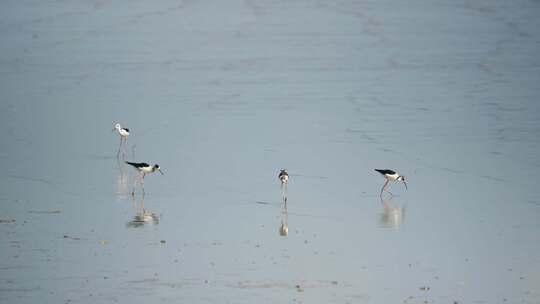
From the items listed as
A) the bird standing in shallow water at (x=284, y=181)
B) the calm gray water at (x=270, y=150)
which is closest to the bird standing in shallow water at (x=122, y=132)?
the calm gray water at (x=270, y=150)

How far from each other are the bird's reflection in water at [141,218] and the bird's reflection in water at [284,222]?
1945 mm

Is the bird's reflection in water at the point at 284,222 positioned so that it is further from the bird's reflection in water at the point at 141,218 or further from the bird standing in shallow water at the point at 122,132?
the bird standing in shallow water at the point at 122,132

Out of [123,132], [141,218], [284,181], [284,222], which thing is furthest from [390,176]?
[123,132]

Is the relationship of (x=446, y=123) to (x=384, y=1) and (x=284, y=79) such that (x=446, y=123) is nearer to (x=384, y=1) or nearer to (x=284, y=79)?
(x=284, y=79)

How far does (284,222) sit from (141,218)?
226cm

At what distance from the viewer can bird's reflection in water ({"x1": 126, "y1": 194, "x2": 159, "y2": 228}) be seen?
17859 millimetres

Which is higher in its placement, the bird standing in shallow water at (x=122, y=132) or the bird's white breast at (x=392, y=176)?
the bird standing in shallow water at (x=122, y=132)

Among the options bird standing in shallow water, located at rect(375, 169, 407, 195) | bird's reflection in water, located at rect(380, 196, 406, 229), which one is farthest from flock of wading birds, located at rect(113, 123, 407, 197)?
bird's reflection in water, located at rect(380, 196, 406, 229)

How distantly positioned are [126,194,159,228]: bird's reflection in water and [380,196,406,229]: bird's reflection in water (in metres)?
3.56

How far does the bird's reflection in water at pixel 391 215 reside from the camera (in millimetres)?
18013

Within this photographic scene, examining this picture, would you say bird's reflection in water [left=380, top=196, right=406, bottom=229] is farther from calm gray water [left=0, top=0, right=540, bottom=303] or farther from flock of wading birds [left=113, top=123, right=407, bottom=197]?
flock of wading birds [left=113, top=123, right=407, bottom=197]

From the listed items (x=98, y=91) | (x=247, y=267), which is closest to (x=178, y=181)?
(x=247, y=267)

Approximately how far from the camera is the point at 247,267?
49.7ft

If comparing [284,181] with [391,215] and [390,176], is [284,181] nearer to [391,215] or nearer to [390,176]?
[390,176]
